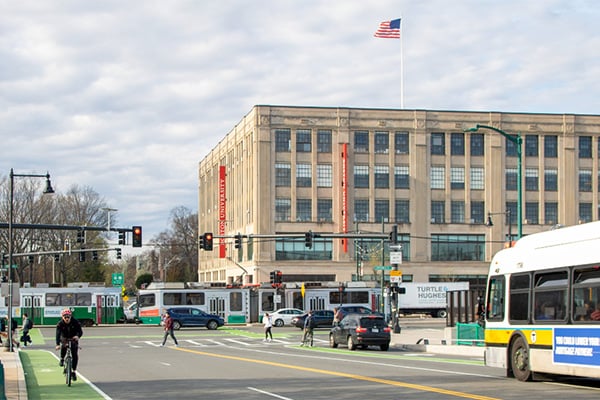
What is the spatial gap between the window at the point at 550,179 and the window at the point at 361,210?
18382 millimetres

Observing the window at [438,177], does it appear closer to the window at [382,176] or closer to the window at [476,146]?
the window at [476,146]

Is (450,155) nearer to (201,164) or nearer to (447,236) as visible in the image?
(447,236)

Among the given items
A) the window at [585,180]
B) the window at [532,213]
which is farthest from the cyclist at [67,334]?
the window at [585,180]

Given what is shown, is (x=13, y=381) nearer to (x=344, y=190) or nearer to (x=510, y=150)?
(x=344, y=190)

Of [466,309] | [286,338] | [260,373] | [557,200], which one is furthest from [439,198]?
[260,373]

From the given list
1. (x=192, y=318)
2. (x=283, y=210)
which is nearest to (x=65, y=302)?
(x=192, y=318)

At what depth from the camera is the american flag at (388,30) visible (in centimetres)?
6575

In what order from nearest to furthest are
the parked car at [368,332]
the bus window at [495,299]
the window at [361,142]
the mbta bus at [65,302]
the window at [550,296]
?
the window at [550,296] → the bus window at [495,299] → the parked car at [368,332] → the mbta bus at [65,302] → the window at [361,142]

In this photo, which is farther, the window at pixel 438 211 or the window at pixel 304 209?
the window at pixel 438 211

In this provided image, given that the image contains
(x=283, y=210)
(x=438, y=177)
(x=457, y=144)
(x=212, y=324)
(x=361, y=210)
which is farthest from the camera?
(x=457, y=144)

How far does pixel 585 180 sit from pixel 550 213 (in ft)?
16.1

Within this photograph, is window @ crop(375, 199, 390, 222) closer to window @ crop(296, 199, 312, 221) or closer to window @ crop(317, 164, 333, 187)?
window @ crop(317, 164, 333, 187)

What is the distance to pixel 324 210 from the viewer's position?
283ft

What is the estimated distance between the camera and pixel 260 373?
76.8ft
